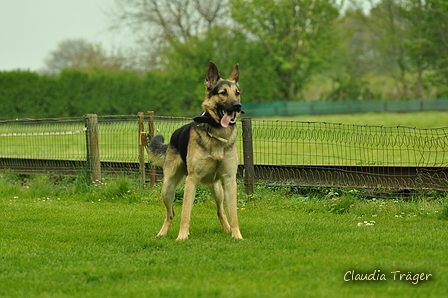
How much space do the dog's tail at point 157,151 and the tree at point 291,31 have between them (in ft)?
122

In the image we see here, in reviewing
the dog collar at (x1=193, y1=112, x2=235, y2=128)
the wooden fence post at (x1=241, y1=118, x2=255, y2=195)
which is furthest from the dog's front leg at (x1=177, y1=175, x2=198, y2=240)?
the wooden fence post at (x1=241, y1=118, x2=255, y2=195)

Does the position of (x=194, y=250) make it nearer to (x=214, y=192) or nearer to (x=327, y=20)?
(x=214, y=192)

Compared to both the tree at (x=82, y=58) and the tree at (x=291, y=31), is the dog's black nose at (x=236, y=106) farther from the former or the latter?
the tree at (x=291, y=31)

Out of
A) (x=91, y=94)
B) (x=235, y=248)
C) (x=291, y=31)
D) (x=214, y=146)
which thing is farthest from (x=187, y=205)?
(x=291, y=31)

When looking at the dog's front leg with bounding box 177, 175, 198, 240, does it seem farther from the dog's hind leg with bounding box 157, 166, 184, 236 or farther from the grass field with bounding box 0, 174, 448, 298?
the dog's hind leg with bounding box 157, 166, 184, 236

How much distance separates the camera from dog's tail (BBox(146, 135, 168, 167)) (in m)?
7.03

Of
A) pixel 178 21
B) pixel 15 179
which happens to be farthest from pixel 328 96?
pixel 15 179

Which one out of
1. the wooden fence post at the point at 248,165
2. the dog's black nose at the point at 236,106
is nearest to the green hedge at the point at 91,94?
the wooden fence post at the point at 248,165

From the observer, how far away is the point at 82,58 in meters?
57.2

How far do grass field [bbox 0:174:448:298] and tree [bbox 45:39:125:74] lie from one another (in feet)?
90.4

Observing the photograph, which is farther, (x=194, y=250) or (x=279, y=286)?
(x=194, y=250)

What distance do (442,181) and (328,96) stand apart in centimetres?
3881

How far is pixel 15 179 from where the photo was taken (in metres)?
11.6

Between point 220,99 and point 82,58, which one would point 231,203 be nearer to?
point 220,99
